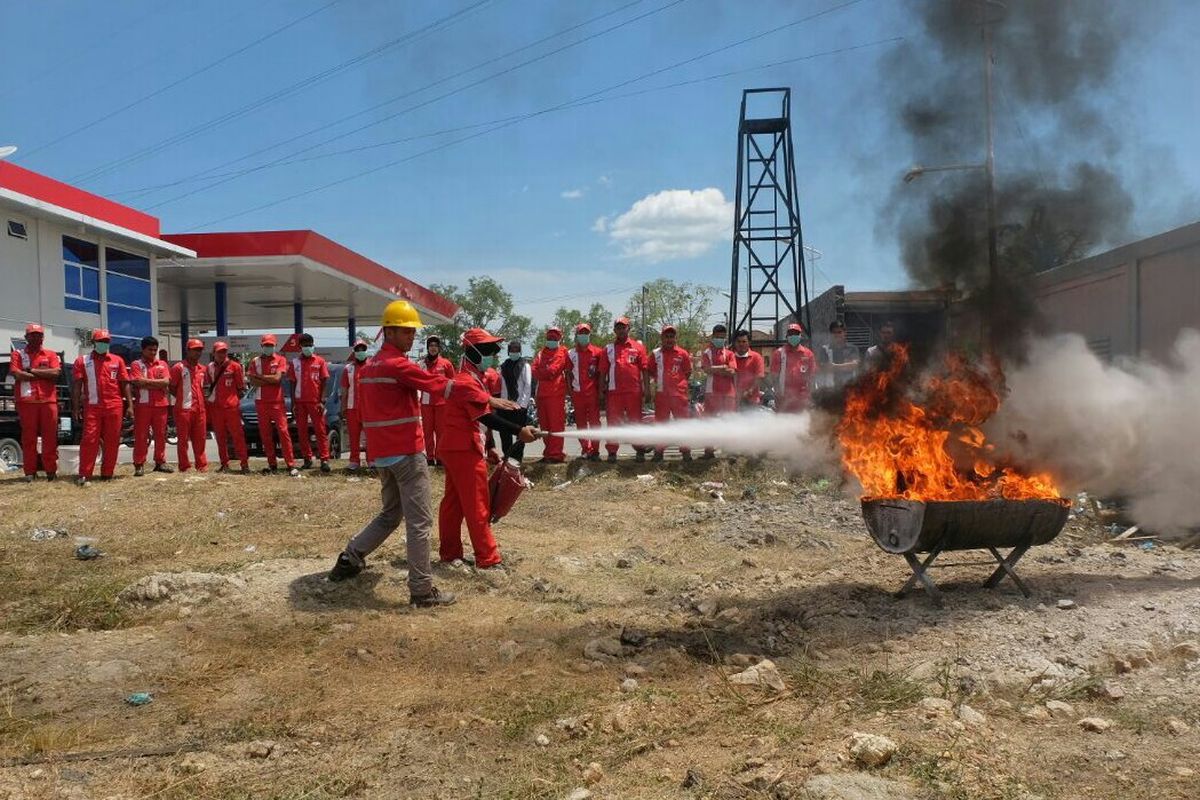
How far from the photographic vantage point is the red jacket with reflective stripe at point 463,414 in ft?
23.5

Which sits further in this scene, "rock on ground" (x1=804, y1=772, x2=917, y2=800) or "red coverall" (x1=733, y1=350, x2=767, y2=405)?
"red coverall" (x1=733, y1=350, x2=767, y2=405)

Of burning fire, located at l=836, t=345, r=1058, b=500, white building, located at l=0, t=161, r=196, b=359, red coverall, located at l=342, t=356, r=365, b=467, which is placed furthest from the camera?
white building, located at l=0, t=161, r=196, b=359

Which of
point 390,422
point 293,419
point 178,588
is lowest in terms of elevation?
point 178,588

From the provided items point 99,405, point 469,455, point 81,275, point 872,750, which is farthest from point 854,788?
A: point 81,275

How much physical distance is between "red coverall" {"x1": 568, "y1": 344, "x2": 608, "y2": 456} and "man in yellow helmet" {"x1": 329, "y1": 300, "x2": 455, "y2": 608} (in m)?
6.91

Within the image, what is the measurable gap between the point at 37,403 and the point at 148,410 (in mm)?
1506

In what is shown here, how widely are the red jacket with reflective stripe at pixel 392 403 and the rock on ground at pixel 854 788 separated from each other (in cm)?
400

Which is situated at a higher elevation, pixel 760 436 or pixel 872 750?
pixel 760 436

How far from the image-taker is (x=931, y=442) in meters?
6.84

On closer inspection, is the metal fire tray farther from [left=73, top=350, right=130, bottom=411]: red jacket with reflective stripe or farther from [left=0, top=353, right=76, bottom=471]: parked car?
[left=0, top=353, right=76, bottom=471]: parked car

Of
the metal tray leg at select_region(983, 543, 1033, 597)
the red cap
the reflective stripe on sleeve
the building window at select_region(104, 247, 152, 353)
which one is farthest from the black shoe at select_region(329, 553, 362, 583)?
the building window at select_region(104, 247, 152, 353)

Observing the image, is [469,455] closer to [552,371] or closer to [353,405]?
[552,371]

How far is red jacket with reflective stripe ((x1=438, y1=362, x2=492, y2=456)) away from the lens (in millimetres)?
7160

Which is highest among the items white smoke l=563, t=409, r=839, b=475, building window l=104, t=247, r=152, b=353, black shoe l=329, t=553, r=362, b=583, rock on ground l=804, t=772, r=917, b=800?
building window l=104, t=247, r=152, b=353
